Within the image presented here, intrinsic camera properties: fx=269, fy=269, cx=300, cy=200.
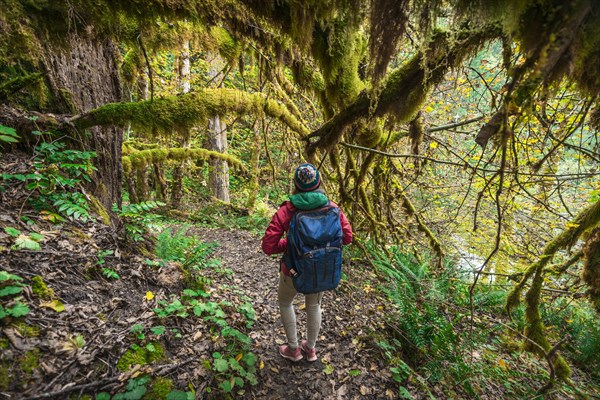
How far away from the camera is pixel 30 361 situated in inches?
74.0

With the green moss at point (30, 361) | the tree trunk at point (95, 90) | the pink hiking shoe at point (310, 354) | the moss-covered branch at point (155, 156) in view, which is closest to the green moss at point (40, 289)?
the green moss at point (30, 361)

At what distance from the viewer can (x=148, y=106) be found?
10.6ft

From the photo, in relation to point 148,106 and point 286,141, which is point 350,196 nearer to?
point 286,141

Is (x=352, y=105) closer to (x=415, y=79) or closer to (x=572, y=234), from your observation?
(x=415, y=79)

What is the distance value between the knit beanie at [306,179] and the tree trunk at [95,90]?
304 cm

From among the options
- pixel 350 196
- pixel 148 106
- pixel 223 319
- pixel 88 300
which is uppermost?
pixel 148 106

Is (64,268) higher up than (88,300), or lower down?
higher up

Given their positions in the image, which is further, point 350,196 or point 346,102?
point 350,196

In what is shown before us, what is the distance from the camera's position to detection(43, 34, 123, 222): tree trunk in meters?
3.50

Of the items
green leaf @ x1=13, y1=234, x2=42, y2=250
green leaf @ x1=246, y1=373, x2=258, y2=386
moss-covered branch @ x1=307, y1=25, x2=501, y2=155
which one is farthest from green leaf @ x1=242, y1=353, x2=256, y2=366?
moss-covered branch @ x1=307, y1=25, x2=501, y2=155

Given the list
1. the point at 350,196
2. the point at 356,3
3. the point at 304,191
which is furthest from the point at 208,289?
the point at 356,3

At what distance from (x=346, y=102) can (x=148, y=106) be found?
235 centimetres

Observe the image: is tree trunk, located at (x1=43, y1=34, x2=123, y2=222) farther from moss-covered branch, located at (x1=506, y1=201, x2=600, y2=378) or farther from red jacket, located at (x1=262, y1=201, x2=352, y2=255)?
moss-covered branch, located at (x1=506, y1=201, x2=600, y2=378)

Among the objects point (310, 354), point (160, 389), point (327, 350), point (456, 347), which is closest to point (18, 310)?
point (160, 389)
